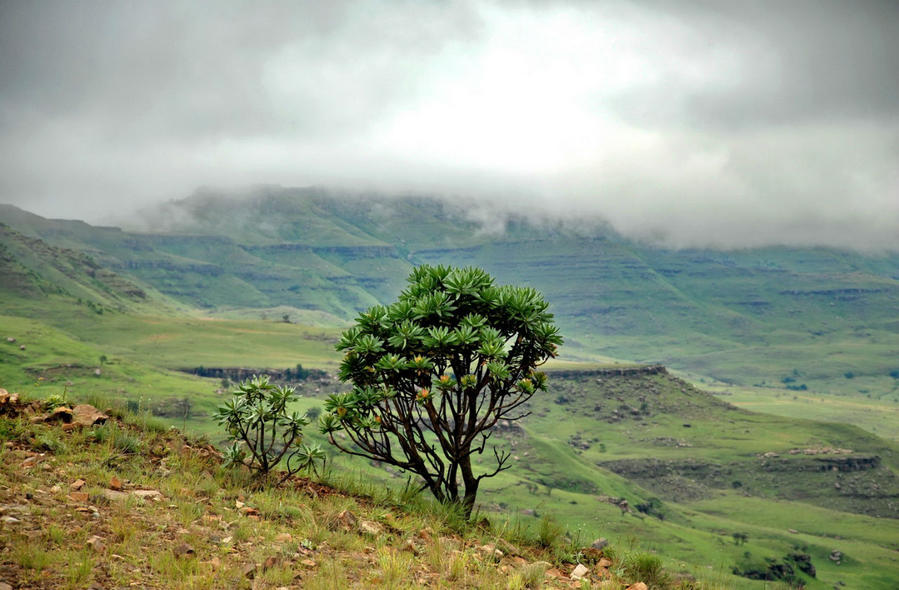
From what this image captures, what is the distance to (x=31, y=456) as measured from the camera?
12.8m

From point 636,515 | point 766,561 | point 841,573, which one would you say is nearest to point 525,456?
point 636,515

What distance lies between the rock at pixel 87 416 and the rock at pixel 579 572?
10924mm

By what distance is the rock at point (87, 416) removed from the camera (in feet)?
48.9

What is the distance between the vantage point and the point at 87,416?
15.1 m

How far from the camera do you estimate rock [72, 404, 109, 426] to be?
14.9m

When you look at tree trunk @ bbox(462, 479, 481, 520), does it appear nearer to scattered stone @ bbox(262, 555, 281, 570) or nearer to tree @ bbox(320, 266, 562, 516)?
tree @ bbox(320, 266, 562, 516)

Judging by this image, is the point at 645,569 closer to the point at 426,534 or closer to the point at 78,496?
the point at 426,534

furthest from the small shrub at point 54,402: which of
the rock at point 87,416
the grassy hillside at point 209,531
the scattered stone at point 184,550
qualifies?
the scattered stone at point 184,550

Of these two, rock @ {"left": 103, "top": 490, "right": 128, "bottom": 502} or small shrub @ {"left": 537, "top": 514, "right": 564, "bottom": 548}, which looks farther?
small shrub @ {"left": 537, "top": 514, "right": 564, "bottom": 548}

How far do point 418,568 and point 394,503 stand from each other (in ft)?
12.3

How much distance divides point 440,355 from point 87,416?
823cm

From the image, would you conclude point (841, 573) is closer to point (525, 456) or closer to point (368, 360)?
point (525, 456)

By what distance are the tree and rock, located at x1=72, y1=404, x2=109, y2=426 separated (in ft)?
16.7

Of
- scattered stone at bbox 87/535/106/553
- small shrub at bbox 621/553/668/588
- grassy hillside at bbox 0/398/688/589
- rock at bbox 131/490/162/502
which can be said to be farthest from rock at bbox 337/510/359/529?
small shrub at bbox 621/553/668/588
